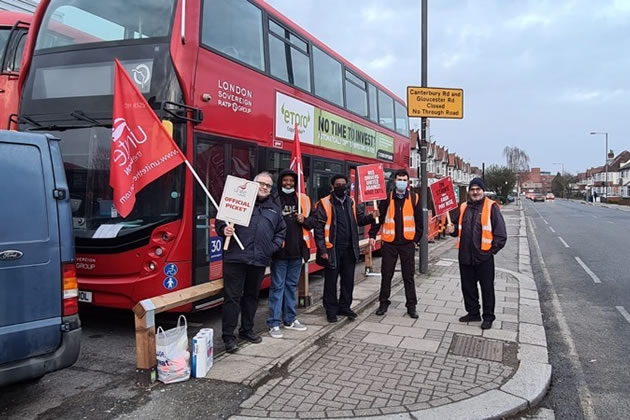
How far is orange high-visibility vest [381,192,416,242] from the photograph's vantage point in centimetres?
617

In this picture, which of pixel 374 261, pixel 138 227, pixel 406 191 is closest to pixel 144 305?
pixel 138 227

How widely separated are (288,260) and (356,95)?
5675 mm

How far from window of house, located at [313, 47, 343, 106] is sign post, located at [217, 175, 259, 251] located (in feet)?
13.4

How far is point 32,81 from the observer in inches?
219

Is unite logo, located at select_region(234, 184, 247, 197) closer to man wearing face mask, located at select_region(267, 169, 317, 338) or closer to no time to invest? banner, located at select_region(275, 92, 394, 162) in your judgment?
man wearing face mask, located at select_region(267, 169, 317, 338)

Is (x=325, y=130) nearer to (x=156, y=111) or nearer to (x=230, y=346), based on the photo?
(x=156, y=111)

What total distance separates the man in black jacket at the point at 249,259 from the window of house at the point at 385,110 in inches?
287

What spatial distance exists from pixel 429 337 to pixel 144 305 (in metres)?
3.18

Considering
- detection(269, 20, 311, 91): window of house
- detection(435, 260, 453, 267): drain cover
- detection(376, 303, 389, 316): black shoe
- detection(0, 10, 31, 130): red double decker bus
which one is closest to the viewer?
detection(376, 303, 389, 316): black shoe

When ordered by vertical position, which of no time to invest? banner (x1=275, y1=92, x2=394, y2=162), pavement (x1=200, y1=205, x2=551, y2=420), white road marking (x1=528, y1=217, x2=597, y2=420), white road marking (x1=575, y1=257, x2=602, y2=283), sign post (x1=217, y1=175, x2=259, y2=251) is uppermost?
no time to invest? banner (x1=275, y1=92, x2=394, y2=162)

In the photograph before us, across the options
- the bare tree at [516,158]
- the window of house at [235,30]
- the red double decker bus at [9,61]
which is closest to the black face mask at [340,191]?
the window of house at [235,30]

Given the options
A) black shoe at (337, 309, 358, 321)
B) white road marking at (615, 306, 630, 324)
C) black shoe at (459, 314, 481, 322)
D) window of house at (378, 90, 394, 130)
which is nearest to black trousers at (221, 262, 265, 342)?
black shoe at (337, 309, 358, 321)

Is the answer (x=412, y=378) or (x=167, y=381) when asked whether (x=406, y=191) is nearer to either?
(x=412, y=378)

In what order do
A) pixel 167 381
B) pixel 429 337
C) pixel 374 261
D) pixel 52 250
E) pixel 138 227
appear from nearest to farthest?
pixel 52 250
pixel 167 381
pixel 138 227
pixel 429 337
pixel 374 261
